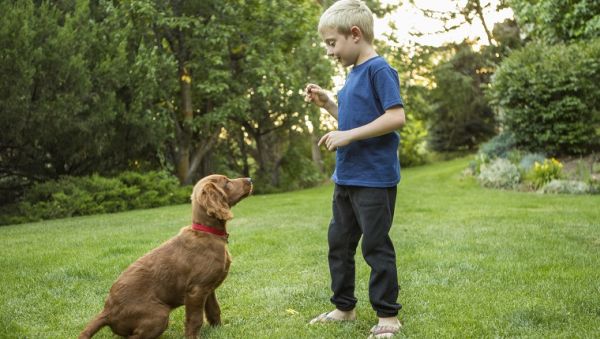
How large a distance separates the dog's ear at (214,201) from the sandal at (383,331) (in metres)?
1.20

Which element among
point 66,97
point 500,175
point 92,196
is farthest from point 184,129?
point 500,175

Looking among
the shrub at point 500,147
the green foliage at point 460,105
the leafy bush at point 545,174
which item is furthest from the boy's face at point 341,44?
the green foliage at point 460,105

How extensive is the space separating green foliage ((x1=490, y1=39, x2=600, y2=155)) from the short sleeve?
41.5 ft

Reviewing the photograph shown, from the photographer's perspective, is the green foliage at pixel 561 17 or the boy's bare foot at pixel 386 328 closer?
the boy's bare foot at pixel 386 328

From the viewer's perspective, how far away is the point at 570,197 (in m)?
11.2

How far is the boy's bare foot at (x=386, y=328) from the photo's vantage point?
3713 millimetres

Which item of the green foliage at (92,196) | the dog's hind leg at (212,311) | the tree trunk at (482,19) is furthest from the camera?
the tree trunk at (482,19)

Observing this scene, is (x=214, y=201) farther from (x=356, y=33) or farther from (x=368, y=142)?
(x=356, y=33)

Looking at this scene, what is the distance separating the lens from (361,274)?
5.47 meters

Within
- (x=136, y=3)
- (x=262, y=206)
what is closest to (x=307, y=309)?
(x=262, y=206)

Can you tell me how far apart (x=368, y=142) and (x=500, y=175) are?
11.3 metres

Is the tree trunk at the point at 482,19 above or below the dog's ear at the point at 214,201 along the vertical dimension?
above

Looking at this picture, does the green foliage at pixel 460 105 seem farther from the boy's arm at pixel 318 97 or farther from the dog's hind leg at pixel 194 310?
the dog's hind leg at pixel 194 310

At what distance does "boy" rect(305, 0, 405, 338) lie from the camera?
3.63m
